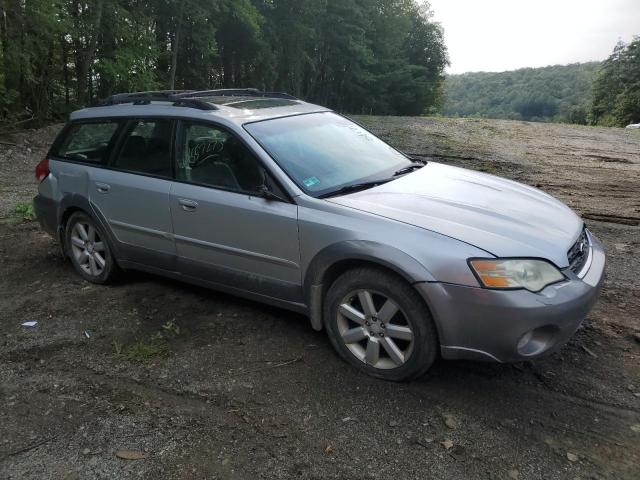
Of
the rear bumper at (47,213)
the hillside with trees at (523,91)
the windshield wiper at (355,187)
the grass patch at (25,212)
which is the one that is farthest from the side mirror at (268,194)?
the hillside with trees at (523,91)

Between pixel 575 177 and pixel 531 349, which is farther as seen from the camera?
pixel 575 177

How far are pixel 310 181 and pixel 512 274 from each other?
141 centimetres

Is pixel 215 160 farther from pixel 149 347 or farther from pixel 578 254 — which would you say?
pixel 578 254

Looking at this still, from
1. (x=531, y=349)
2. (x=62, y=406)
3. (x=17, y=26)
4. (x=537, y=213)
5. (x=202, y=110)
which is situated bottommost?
(x=62, y=406)

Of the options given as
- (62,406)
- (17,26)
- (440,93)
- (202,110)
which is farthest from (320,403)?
(440,93)

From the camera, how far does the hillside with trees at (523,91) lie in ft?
274

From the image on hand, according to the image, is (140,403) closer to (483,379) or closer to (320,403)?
(320,403)

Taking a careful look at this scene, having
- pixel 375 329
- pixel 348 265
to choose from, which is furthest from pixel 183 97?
pixel 375 329

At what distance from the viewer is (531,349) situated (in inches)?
113

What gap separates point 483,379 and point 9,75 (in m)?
13.8

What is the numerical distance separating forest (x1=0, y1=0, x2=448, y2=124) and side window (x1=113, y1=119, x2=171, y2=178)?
32.1ft

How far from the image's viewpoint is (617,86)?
5459cm

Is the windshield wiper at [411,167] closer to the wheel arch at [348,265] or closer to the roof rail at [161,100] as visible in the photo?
the wheel arch at [348,265]

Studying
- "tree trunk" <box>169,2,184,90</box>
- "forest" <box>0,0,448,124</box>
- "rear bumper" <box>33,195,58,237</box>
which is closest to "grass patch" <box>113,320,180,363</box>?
"rear bumper" <box>33,195,58,237</box>
